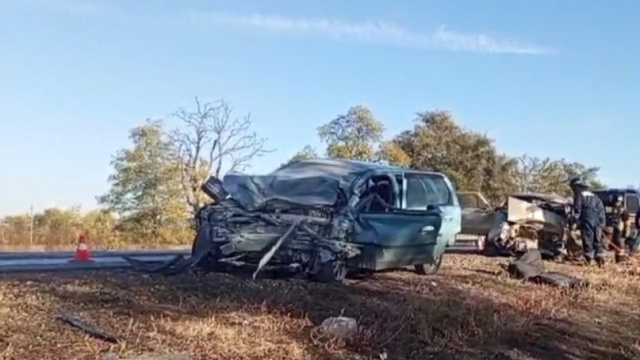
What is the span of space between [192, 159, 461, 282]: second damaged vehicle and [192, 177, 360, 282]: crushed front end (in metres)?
0.01

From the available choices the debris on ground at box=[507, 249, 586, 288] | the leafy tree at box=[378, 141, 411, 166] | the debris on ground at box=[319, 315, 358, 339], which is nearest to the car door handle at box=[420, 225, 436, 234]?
the debris on ground at box=[507, 249, 586, 288]

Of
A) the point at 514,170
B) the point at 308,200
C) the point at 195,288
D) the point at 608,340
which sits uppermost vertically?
the point at 514,170

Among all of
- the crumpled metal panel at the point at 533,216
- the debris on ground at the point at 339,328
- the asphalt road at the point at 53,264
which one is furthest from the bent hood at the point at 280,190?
the crumpled metal panel at the point at 533,216

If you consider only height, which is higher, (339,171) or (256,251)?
(339,171)

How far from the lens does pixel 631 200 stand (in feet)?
62.8

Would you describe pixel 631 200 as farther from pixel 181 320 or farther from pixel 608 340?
pixel 181 320

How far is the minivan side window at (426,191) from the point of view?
1218 centimetres

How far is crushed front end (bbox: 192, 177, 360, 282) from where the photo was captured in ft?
33.3

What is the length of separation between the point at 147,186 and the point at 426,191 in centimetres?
3330

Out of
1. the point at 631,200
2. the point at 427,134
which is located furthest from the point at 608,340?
the point at 427,134

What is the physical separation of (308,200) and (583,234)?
8.14m

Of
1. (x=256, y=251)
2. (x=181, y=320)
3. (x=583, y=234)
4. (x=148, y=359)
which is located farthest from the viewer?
(x=583, y=234)

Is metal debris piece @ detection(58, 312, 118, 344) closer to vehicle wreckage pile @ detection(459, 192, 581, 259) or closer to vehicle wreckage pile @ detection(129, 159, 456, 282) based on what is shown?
vehicle wreckage pile @ detection(129, 159, 456, 282)

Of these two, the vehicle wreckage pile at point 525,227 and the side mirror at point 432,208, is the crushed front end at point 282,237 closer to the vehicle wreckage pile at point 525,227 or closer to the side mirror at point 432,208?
the side mirror at point 432,208
